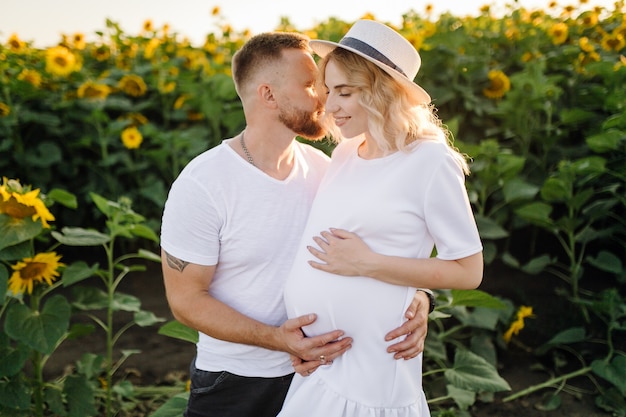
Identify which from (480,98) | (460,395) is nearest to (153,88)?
(480,98)

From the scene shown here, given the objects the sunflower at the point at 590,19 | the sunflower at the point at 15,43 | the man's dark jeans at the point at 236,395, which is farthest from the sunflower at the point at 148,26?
the man's dark jeans at the point at 236,395

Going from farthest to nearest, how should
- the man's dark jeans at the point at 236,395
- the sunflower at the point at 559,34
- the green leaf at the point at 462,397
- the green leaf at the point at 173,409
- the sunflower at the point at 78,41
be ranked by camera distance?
the sunflower at the point at 78,41 → the sunflower at the point at 559,34 → the green leaf at the point at 462,397 → the green leaf at the point at 173,409 → the man's dark jeans at the point at 236,395

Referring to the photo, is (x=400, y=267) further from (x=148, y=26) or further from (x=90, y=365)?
(x=148, y=26)

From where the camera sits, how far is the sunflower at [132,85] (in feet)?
16.3

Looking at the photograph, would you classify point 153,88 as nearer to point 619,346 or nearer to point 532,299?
Answer: point 532,299

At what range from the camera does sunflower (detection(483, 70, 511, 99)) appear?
14.7 ft

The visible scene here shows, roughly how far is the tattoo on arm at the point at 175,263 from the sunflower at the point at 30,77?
9.86 ft

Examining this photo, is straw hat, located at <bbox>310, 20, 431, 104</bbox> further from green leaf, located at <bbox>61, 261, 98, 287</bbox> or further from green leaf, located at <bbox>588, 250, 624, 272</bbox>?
green leaf, located at <bbox>588, 250, 624, 272</bbox>

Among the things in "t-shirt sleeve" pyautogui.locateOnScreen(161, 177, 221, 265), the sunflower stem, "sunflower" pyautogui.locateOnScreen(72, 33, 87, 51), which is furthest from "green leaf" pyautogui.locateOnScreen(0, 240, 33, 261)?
"sunflower" pyautogui.locateOnScreen(72, 33, 87, 51)

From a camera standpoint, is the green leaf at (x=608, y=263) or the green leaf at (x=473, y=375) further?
the green leaf at (x=608, y=263)

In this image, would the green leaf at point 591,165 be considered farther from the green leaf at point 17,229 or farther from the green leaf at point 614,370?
the green leaf at point 17,229

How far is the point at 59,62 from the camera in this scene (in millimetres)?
4906

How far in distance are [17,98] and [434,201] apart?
389cm

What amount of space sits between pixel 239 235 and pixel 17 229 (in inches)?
35.9
